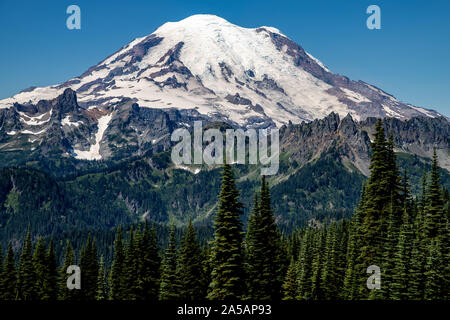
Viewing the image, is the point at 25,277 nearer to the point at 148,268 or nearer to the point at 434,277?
the point at 148,268

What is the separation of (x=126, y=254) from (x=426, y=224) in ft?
165

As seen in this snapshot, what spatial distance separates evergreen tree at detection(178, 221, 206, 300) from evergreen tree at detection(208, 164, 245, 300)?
2820 cm

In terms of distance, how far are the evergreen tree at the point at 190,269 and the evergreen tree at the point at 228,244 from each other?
28.2m

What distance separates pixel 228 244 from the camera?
57.8m

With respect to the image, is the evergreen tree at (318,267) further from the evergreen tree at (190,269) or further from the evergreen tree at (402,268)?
the evergreen tree at (402,268)

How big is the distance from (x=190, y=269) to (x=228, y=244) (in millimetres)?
31557

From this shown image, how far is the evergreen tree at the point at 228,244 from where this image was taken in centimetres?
5778

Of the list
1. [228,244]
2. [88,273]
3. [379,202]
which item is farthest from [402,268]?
[88,273]

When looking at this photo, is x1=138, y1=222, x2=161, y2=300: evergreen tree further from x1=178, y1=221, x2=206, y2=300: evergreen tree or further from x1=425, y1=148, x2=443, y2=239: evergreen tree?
x1=425, y1=148, x2=443, y2=239: evergreen tree

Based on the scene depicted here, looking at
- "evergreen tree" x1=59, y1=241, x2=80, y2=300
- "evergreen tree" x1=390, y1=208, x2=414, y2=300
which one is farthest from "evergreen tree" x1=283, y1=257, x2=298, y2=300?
"evergreen tree" x1=59, y1=241, x2=80, y2=300

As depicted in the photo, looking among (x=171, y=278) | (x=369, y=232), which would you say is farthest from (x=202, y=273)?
(x=369, y=232)

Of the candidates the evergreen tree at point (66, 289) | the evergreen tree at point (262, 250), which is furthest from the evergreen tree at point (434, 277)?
the evergreen tree at point (66, 289)

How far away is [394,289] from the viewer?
6694 centimetres
